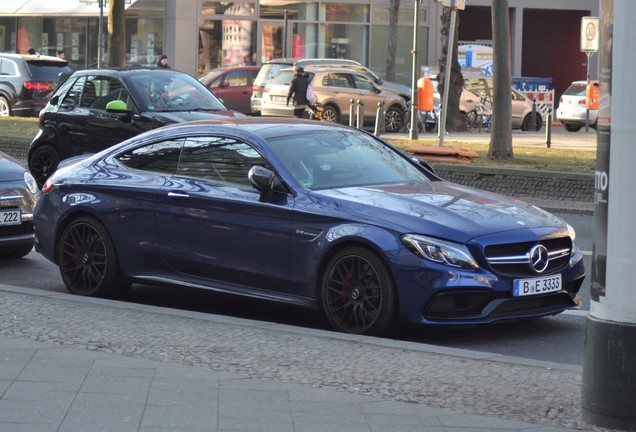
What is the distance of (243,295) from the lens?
9.15 meters

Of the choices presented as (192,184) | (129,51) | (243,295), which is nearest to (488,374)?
(243,295)

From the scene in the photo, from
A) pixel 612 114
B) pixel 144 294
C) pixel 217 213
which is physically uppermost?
pixel 612 114

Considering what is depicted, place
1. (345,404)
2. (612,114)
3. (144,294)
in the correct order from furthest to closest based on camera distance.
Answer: (144,294), (345,404), (612,114)

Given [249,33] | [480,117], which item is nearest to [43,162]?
[480,117]

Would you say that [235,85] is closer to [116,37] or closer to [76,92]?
[116,37]

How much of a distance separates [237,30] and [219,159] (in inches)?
→ 1553

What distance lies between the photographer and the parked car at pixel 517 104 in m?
35.9

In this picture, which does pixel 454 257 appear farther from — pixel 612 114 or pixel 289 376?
pixel 612 114

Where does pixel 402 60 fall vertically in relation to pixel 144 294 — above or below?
above

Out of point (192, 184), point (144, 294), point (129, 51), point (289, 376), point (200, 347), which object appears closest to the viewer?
point (289, 376)

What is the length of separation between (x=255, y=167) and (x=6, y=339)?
234 cm

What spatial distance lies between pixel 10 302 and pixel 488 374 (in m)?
3.76

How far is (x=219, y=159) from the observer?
9562 millimetres

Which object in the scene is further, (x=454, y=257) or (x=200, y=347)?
(x=454, y=257)
